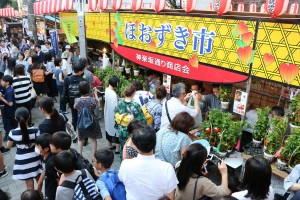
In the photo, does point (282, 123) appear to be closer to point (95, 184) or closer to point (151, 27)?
point (95, 184)

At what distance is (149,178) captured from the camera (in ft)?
8.65

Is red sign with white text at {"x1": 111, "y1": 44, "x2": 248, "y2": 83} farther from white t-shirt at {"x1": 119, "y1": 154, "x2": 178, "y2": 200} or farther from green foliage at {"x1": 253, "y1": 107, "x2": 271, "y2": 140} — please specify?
white t-shirt at {"x1": 119, "y1": 154, "x2": 178, "y2": 200}

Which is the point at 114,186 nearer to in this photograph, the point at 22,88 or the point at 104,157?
the point at 104,157

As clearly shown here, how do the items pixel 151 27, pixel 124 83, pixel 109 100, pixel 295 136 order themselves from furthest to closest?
1. pixel 124 83
2. pixel 151 27
3. pixel 109 100
4. pixel 295 136

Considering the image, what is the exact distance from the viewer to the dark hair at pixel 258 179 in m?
2.65

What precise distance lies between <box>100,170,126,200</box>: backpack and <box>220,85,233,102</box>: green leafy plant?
339 centimetres

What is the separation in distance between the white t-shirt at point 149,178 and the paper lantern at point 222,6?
3464mm

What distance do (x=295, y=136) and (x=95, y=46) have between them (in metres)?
11.9

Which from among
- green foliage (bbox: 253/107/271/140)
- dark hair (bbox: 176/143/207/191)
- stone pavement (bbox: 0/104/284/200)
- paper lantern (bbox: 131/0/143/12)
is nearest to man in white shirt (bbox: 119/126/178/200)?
dark hair (bbox: 176/143/207/191)

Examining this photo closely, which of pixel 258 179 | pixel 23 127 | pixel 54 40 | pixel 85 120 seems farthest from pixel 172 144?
pixel 54 40

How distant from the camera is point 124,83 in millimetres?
7477

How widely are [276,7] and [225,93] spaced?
207 cm

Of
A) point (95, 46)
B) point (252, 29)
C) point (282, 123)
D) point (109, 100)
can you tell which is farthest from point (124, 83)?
point (95, 46)

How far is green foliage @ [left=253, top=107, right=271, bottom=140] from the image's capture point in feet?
14.5
